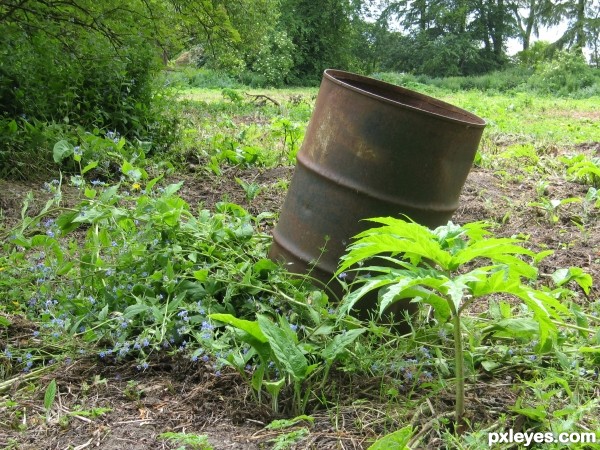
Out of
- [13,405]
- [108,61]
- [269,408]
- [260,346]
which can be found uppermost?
[108,61]

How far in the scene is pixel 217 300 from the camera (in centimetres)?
279

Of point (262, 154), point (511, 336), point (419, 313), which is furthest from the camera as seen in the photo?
point (262, 154)

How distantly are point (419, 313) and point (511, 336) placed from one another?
40cm

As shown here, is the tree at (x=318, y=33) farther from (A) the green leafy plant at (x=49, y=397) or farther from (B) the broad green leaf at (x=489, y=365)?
(A) the green leafy plant at (x=49, y=397)

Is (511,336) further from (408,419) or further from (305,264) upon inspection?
(305,264)

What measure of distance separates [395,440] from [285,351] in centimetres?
54

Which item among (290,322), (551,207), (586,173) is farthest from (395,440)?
(586,173)

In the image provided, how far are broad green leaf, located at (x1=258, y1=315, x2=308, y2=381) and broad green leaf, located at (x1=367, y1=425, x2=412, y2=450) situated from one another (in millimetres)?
454

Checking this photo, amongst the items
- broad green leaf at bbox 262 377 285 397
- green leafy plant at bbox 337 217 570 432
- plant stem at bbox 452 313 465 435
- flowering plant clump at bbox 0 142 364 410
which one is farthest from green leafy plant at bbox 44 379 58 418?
plant stem at bbox 452 313 465 435

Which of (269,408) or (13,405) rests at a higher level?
(269,408)

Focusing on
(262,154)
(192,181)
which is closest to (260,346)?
(192,181)

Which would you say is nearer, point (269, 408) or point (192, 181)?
point (269, 408)

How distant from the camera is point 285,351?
7.26 ft

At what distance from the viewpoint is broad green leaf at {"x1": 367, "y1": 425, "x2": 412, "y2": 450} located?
5.82 feet
